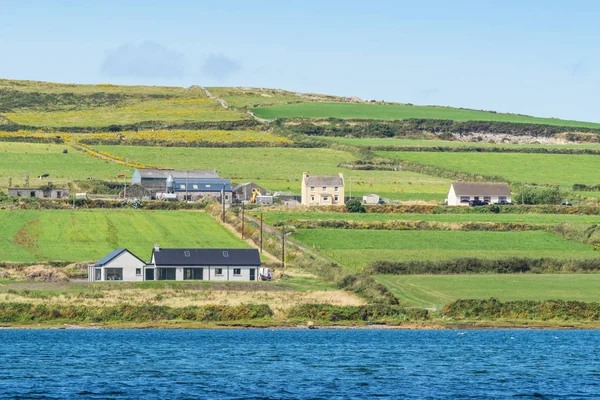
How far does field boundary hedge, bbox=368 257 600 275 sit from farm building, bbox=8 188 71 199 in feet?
166

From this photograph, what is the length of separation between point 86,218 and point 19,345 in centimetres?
4980

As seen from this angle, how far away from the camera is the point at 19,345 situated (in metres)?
60.5

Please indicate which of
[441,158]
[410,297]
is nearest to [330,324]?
[410,297]

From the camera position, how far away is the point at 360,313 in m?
75.7

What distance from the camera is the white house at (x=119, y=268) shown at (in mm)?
85938

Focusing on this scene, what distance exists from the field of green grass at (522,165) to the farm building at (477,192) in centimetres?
991

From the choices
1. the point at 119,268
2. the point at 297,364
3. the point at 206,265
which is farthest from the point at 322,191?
the point at 297,364

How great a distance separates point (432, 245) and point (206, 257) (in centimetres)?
2174

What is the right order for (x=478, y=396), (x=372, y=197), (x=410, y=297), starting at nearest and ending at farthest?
(x=478, y=396)
(x=410, y=297)
(x=372, y=197)

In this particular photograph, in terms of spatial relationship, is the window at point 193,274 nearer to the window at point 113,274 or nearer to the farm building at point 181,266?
the farm building at point 181,266

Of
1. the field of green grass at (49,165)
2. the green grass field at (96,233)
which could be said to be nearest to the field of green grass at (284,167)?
the field of green grass at (49,165)

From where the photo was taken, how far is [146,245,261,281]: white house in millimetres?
87875

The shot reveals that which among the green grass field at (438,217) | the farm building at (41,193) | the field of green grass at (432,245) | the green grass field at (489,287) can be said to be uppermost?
the farm building at (41,193)

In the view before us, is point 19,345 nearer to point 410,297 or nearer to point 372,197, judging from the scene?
point 410,297
